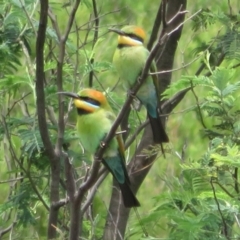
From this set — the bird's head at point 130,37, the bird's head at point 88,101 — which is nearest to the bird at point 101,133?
the bird's head at point 88,101

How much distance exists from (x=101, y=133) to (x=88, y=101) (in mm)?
132

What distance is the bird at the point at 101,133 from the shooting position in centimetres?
279

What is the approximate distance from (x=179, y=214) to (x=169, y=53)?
4.07 ft

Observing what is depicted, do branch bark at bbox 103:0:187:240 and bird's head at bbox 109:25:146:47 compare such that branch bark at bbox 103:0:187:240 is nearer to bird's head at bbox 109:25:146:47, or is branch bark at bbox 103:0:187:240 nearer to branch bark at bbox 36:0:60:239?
bird's head at bbox 109:25:146:47

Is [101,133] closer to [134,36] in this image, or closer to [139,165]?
[134,36]

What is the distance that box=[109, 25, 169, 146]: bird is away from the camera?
3035 millimetres

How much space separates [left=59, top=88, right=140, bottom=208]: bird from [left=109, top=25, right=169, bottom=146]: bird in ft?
0.79

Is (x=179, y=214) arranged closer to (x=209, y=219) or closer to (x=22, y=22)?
(x=209, y=219)

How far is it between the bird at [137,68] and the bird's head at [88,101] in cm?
25

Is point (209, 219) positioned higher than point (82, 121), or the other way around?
point (82, 121)

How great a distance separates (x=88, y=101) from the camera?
2.79m

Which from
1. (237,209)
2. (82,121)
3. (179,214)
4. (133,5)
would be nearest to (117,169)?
(82,121)

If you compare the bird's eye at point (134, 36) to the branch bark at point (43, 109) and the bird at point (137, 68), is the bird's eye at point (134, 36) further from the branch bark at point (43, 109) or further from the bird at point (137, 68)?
the branch bark at point (43, 109)

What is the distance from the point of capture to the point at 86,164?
10.6 feet
